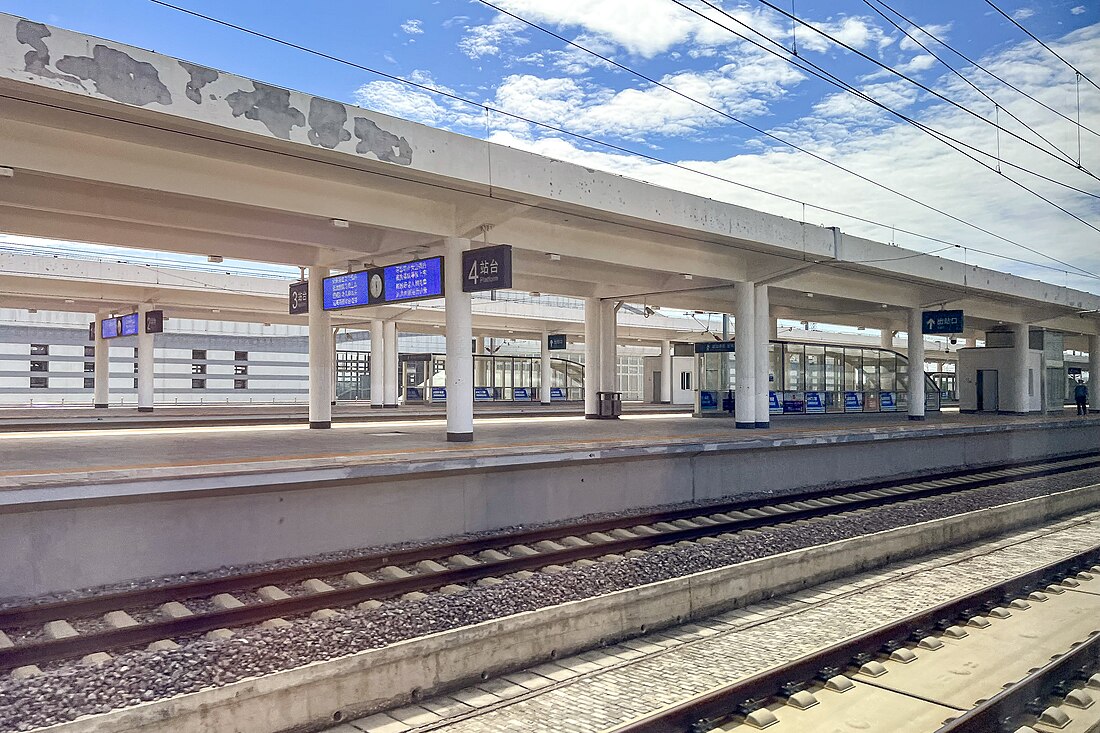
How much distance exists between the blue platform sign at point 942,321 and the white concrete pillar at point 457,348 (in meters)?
19.7

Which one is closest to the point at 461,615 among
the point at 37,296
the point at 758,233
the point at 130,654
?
the point at 130,654

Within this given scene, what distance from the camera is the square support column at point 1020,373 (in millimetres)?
35688

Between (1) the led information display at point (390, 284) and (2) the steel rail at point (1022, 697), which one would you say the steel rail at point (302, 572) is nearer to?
Result: (1) the led information display at point (390, 284)

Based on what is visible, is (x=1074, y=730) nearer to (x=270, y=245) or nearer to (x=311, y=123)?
(x=311, y=123)

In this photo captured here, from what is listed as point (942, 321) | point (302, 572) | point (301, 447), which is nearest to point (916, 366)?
point (942, 321)

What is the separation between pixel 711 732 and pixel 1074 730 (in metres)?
2.23

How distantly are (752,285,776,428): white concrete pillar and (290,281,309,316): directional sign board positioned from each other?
38.7 feet

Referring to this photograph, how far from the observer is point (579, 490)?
44.8 feet

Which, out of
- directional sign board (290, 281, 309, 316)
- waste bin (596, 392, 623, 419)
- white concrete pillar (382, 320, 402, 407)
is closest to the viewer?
directional sign board (290, 281, 309, 316)

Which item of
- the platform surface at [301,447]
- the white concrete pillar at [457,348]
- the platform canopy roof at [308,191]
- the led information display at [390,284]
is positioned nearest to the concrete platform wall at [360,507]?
the platform surface at [301,447]

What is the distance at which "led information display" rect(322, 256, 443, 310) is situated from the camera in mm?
14891

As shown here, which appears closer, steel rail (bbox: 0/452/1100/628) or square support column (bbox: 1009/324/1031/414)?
steel rail (bbox: 0/452/1100/628)

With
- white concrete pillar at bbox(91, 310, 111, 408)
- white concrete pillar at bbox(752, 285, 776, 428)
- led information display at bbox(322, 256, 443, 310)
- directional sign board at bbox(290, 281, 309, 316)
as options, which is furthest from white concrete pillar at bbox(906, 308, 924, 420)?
white concrete pillar at bbox(91, 310, 111, 408)

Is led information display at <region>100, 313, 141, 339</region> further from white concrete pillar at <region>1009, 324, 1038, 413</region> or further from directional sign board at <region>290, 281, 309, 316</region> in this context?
white concrete pillar at <region>1009, 324, 1038, 413</region>
